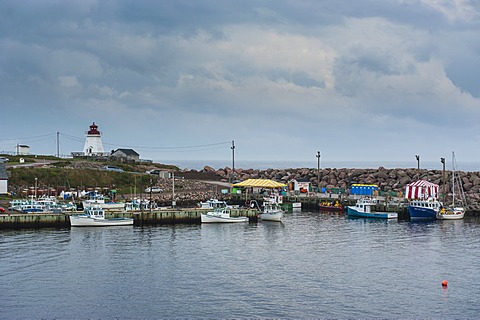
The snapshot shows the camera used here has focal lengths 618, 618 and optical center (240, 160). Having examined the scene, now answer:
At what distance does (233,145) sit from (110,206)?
4762cm

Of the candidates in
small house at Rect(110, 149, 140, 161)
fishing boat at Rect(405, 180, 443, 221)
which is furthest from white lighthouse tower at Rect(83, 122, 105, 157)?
fishing boat at Rect(405, 180, 443, 221)

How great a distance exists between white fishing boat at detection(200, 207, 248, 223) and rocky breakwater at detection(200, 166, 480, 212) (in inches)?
Answer: 1542

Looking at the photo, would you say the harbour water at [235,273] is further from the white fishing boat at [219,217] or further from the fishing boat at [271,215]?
the fishing boat at [271,215]

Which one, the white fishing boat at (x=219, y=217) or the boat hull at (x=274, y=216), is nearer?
the white fishing boat at (x=219, y=217)

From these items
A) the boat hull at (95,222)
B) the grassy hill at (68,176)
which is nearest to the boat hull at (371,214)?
the grassy hill at (68,176)

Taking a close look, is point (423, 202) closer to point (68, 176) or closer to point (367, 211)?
point (367, 211)

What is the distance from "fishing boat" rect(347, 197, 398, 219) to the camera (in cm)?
9025

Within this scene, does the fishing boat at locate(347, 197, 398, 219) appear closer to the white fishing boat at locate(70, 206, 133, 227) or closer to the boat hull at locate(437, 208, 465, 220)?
the boat hull at locate(437, 208, 465, 220)

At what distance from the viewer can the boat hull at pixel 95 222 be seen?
72750mm

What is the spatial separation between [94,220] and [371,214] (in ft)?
134

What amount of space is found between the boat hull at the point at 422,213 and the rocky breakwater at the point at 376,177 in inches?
638

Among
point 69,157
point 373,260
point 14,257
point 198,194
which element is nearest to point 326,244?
point 373,260

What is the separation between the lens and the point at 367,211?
92375 mm

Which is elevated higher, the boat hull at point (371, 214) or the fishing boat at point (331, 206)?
the fishing boat at point (331, 206)
